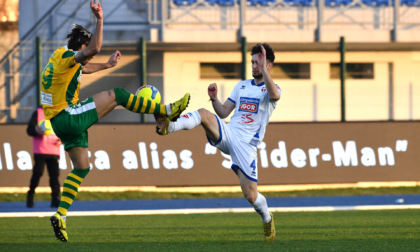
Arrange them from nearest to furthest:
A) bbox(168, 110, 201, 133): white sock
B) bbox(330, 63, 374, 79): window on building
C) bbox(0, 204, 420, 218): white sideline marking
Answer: bbox(168, 110, 201, 133): white sock → bbox(0, 204, 420, 218): white sideline marking → bbox(330, 63, 374, 79): window on building

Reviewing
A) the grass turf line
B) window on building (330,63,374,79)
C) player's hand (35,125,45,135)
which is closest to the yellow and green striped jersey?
player's hand (35,125,45,135)

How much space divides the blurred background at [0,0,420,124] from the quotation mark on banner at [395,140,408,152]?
1.43 meters

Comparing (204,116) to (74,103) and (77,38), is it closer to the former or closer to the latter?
(74,103)

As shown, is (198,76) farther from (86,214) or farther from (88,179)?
(86,214)

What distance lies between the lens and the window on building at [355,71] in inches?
836

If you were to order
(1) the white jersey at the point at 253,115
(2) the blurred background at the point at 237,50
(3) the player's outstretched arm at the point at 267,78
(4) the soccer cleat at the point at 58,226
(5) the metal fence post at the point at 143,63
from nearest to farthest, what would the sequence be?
1. (4) the soccer cleat at the point at 58,226
2. (3) the player's outstretched arm at the point at 267,78
3. (1) the white jersey at the point at 253,115
4. (5) the metal fence post at the point at 143,63
5. (2) the blurred background at the point at 237,50

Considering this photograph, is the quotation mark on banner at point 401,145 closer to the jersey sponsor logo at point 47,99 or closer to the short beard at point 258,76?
the short beard at point 258,76

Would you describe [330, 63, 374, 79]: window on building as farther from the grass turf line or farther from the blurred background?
the grass turf line

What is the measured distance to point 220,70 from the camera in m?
20.7

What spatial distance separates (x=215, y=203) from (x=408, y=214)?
192 inches

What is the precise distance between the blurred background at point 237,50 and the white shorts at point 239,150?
403 inches

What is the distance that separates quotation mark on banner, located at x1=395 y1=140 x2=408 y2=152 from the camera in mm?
19625

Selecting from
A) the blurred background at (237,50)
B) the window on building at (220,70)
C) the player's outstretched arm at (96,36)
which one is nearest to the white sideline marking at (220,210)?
the blurred background at (237,50)

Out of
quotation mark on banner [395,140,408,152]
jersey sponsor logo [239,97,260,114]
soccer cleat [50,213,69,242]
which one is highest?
jersey sponsor logo [239,97,260,114]
